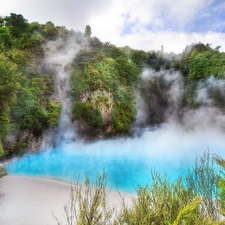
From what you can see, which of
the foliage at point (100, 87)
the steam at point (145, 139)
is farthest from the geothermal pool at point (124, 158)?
the foliage at point (100, 87)

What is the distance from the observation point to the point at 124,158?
25906 millimetres

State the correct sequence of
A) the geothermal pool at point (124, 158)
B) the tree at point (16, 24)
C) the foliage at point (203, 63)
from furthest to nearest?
the foliage at point (203, 63) < the tree at point (16, 24) < the geothermal pool at point (124, 158)

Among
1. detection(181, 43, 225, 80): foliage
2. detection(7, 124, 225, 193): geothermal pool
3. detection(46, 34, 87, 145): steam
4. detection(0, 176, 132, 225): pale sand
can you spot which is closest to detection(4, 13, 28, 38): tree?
detection(46, 34, 87, 145): steam

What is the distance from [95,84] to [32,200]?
23265 mm

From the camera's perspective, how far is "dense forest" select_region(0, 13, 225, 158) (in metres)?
26.5

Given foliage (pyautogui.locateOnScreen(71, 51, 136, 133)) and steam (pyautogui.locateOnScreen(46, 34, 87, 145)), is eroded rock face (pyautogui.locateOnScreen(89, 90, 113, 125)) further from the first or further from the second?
steam (pyautogui.locateOnScreen(46, 34, 87, 145))

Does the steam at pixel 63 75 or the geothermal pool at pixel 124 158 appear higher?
the steam at pixel 63 75

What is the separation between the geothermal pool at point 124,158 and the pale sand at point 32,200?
1.45m

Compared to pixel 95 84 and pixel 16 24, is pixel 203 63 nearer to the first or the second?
pixel 95 84

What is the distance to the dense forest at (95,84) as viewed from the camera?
2648cm

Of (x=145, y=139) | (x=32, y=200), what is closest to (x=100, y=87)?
(x=145, y=139)

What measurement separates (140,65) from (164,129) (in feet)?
40.7

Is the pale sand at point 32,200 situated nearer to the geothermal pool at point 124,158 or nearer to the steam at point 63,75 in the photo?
the geothermal pool at point 124,158

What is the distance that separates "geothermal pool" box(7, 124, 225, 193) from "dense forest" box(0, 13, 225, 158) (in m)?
2.41
